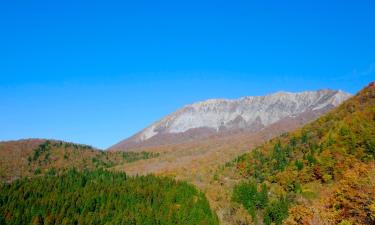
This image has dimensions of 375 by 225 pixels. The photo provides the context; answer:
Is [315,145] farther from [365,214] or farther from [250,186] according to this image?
[365,214]

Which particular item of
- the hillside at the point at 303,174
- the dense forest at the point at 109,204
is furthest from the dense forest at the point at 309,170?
the dense forest at the point at 109,204

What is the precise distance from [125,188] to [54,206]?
31.8m

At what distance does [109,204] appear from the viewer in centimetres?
16588

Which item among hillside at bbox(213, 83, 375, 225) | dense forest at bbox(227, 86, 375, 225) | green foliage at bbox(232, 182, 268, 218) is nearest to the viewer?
dense forest at bbox(227, 86, 375, 225)

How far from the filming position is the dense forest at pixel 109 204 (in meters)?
151

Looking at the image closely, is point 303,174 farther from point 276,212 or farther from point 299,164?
point 276,212

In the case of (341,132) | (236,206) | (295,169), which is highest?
(341,132)

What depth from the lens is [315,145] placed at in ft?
560

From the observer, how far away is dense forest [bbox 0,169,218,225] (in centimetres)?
15138

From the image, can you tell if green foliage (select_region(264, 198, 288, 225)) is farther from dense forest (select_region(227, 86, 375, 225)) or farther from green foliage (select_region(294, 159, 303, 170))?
green foliage (select_region(294, 159, 303, 170))

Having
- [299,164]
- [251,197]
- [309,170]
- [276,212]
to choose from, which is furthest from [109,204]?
[309,170]

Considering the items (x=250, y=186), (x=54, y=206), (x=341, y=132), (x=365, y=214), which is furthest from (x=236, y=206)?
(x=365, y=214)

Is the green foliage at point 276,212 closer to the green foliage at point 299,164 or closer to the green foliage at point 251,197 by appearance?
the green foliage at point 251,197

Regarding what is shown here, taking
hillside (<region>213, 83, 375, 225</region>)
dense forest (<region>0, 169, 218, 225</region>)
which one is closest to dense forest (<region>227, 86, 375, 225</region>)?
hillside (<region>213, 83, 375, 225</region>)
